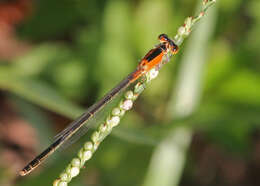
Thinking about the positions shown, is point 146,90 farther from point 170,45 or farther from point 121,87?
point 170,45

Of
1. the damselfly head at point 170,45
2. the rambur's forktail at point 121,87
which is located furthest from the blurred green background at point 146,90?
the damselfly head at point 170,45

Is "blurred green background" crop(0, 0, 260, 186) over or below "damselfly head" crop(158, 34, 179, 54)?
over

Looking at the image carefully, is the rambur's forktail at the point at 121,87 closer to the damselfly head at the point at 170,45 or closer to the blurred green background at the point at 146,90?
the damselfly head at the point at 170,45

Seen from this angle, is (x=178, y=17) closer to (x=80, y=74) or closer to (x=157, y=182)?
(x=80, y=74)

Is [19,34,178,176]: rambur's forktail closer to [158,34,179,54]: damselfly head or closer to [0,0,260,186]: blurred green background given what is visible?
[158,34,179,54]: damselfly head

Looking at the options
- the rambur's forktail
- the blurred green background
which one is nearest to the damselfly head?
the rambur's forktail
